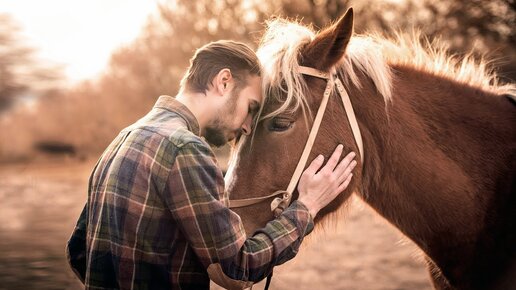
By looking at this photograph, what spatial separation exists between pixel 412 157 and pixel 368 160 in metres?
0.21

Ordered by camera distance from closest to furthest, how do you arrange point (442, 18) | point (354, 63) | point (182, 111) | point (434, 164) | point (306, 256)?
point (182, 111)
point (434, 164)
point (354, 63)
point (306, 256)
point (442, 18)

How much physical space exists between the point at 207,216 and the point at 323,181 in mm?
669

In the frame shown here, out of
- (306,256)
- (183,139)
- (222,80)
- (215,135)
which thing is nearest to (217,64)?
(222,80)

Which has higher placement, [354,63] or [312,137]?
[354,63]

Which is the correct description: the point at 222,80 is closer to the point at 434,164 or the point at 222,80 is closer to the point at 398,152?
the point at 398,152

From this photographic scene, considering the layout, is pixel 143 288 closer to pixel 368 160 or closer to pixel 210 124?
pixel 210 124

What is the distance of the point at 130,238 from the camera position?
2.02 m

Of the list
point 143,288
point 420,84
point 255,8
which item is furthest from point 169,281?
point 255,8

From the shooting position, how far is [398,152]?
2553 millimetres

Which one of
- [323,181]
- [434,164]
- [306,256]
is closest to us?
[323,181]

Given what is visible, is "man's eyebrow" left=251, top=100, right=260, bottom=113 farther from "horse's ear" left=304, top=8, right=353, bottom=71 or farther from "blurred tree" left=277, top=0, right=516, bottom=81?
"blurred tree" left=277, top=0, right=516, bottom=81

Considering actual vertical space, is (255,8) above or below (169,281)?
above

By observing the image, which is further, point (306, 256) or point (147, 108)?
point (147, 108)

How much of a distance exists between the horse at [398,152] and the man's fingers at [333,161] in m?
0.04
